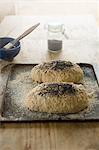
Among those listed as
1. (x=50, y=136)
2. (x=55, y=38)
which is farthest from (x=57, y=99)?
(x=55, y=38)

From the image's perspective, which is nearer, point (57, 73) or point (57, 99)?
point (57, 99)

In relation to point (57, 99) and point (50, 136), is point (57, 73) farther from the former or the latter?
point (50, 136)

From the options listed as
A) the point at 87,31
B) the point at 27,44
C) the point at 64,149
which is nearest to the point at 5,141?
the point at 64,149

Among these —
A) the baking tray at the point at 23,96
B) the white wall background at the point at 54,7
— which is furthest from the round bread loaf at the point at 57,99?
the white wall background at the point at 54,7

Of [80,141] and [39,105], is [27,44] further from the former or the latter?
[80,141]

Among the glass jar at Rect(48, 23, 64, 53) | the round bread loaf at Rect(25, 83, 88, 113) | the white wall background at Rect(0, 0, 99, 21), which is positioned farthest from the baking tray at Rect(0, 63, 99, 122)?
the white wall background at Rect(0, 0, 99, 21)

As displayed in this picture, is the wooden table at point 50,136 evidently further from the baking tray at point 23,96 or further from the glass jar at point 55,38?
the glass jar at point 55,38

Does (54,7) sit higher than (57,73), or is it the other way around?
(57,73)
